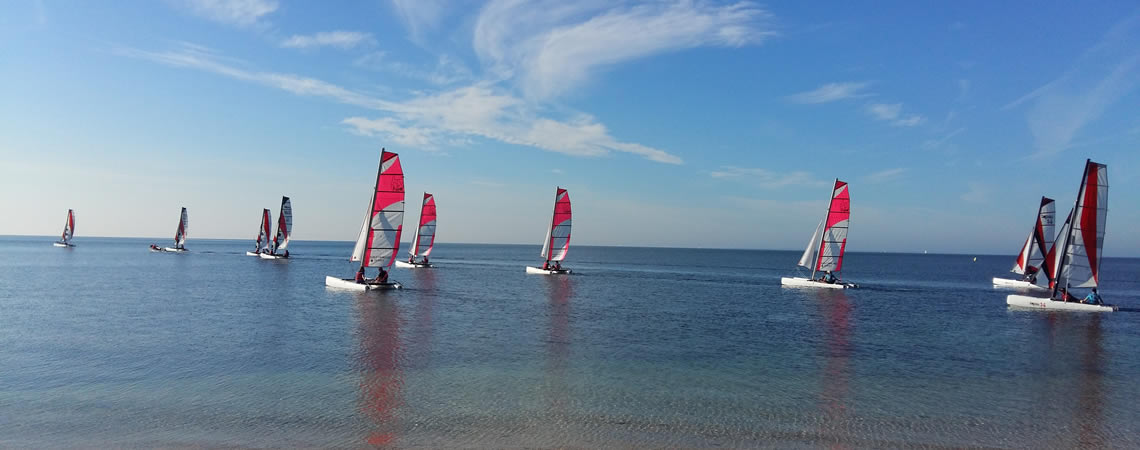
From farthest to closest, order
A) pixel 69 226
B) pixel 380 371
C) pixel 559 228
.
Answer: pixel 69 226 < pixel 559 228 < pixel 380 371

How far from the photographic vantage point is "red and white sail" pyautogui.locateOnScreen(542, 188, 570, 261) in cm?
5828

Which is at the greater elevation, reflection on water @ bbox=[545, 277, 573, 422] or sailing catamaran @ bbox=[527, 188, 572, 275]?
sailing catamaran @ bbox=[527, 188, 572, 275]

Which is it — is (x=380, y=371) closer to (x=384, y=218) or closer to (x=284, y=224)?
(x=384, y=218)

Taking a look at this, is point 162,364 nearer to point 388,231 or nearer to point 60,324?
point 60,324

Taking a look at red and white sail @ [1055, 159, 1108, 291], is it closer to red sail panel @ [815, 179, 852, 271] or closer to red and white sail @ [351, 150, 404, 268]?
red sail panel @ [815, 179, 852, 271]

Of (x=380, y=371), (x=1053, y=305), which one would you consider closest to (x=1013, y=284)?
(x=1053, y=305)

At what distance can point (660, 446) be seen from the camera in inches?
450

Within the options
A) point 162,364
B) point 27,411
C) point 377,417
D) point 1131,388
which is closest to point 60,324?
point 162,364

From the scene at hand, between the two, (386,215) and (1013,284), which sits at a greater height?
(386,215)

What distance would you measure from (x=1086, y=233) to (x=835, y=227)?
16417mm

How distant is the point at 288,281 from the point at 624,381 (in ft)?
135

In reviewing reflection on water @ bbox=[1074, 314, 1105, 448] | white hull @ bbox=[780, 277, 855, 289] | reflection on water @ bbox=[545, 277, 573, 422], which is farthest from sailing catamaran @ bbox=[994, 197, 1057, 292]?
reflection on water @ bbox=[545, 277, 573, 422]

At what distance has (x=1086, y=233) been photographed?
3531cm

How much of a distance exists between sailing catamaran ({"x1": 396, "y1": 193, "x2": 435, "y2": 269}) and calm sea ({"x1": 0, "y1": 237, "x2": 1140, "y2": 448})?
93.7ft
